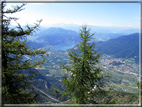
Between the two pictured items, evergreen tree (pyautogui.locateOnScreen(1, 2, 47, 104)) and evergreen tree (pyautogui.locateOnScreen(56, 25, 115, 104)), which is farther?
evergreen tree (pyautogui.locateOnScreen(56, 25, 115, 104))

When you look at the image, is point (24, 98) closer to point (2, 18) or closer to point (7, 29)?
point (7, 29)

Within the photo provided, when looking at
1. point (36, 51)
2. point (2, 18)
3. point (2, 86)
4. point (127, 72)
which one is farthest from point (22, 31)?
point (127, 72)

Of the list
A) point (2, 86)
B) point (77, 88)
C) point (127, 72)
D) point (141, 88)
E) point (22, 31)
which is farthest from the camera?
point (127, 72)

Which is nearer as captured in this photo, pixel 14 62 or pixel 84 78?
pixel 14 62

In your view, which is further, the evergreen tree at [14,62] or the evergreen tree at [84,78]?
the evergreen tree at [84,78]

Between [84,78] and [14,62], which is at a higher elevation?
[14,62]

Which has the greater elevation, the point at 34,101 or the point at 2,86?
the point at 2,86

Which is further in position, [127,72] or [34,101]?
[127,72]

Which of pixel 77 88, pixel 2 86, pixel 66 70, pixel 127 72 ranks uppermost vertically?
pixel 66 70

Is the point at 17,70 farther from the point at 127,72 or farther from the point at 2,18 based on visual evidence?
the point at 127,72

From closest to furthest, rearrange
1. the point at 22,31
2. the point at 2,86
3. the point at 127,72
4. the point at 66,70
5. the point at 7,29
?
the point at 2,86, the point at 7,29, the point at 22,31, the point at 66,70, the point at 127,72
